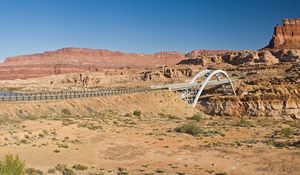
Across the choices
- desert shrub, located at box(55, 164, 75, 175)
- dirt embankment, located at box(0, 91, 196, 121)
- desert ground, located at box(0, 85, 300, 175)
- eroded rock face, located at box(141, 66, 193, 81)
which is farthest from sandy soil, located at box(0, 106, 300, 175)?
eroded rock face, located at box(141, 66, 193, 81)

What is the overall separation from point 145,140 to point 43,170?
12127 mm

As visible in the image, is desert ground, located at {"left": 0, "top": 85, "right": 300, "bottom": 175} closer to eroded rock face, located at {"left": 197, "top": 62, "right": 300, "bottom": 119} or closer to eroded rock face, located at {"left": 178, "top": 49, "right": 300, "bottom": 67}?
eroded rock face, located at {"left": 197, "top": 62, "right": 300, "bottom": 119}

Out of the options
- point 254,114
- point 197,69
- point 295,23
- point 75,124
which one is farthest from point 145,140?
point 295,23

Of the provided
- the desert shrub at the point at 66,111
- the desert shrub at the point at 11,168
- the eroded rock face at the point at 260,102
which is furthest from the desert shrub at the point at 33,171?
the eroded rock face at the point at 260,102

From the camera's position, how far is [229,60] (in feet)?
529

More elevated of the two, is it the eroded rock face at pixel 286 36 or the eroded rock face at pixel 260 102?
the eroded rock face at pixel 286 36

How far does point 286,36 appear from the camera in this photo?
620ft

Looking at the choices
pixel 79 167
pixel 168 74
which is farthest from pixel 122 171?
pixel 168 74

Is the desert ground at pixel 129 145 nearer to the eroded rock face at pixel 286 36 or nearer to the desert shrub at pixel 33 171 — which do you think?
the desert shrub at pixel 33 171

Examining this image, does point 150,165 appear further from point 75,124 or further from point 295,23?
point 295,23

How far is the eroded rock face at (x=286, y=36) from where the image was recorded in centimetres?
18388

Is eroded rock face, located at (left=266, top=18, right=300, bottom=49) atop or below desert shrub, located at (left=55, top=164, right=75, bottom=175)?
atop

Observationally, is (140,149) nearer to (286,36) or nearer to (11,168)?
(11,168)

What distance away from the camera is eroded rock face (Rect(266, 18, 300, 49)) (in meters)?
184
